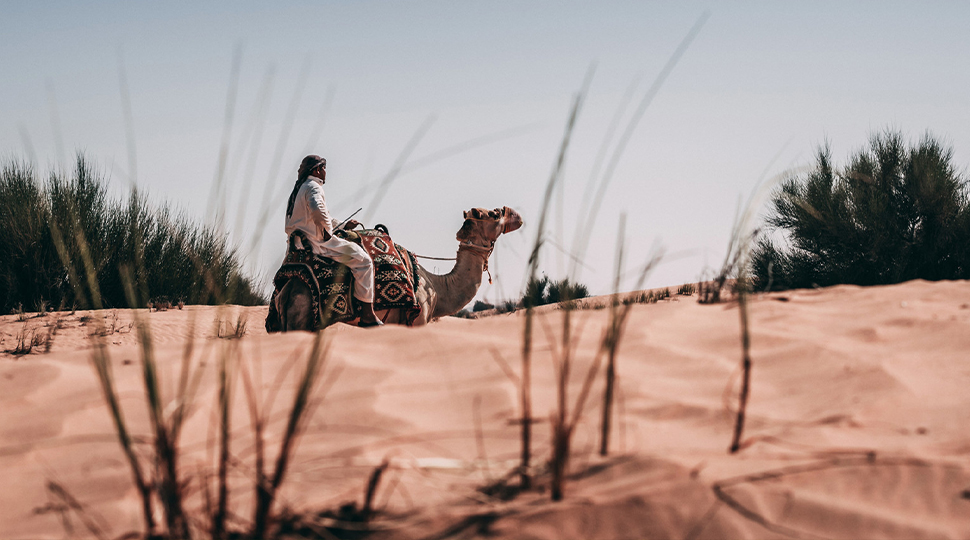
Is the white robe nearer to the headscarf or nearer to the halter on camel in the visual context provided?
the headscarf

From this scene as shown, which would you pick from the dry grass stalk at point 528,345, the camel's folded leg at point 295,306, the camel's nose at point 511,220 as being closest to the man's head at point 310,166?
the camel's folded leg at point 295,306

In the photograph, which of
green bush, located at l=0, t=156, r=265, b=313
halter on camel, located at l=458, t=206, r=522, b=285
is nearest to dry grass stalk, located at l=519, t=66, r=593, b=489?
halter on camel, located at l=458, t=206, r=522, b=285

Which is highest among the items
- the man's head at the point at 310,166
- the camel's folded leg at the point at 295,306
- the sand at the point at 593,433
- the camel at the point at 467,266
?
the man's head at the point at 310,166

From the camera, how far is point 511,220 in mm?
7641

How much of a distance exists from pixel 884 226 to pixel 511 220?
24.0ft

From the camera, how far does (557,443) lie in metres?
1.61

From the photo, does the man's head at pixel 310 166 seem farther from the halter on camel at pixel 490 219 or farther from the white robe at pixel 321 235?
the halter on camel at pixel 490 219

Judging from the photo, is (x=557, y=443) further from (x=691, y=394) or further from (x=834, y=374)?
(x=834, y=374)

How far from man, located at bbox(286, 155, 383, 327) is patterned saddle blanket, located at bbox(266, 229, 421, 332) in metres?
0.08

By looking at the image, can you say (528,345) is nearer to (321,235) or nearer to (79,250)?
(321,235)

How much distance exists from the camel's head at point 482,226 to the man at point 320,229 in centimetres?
111

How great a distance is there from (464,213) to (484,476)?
578cm

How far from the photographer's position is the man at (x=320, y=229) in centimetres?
657

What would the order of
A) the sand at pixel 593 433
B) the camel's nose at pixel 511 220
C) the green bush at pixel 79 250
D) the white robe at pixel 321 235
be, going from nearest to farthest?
the sand at pixel 593 433, the white robe at pixel 321 235, the camel's nose at pixel 511 220, the green bush at pixel 79 250
